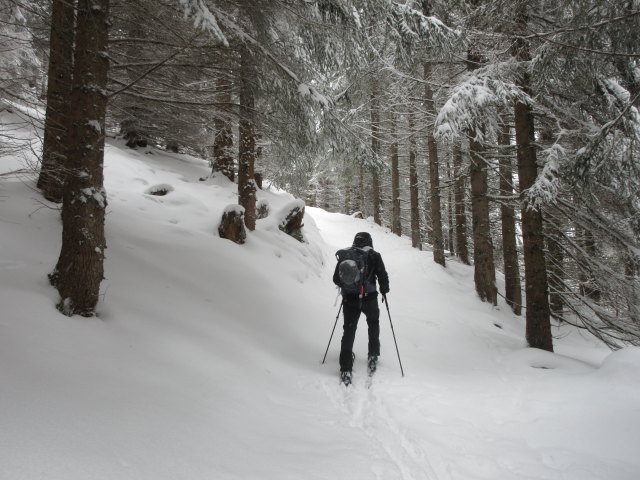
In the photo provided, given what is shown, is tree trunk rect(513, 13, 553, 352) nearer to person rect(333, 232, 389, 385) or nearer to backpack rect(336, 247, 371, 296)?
person rect(333, 232, 389, 385)

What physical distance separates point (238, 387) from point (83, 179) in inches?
113

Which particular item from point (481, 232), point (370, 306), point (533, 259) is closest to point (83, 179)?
point (370, 306)

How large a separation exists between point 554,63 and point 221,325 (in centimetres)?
674

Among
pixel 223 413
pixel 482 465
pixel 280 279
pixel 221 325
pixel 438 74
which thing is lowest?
pixel 482 465

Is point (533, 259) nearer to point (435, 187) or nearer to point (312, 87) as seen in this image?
point (312, 87)

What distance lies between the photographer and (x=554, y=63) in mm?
5668

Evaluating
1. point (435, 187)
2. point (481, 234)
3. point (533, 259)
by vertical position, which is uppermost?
point (435, 187)

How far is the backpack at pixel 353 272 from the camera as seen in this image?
5.54 m

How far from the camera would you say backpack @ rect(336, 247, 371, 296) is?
18.2 feet

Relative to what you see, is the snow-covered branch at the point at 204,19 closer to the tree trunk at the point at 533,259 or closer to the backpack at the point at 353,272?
the backpack at the point at 353,272

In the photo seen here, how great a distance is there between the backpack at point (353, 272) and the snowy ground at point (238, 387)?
128 centimetres

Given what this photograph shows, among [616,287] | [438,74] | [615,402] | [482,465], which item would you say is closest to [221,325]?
[482,465]

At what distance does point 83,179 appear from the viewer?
3.82 meters

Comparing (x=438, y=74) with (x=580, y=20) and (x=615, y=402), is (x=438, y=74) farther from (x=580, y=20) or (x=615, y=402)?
(x=615, y=402)
